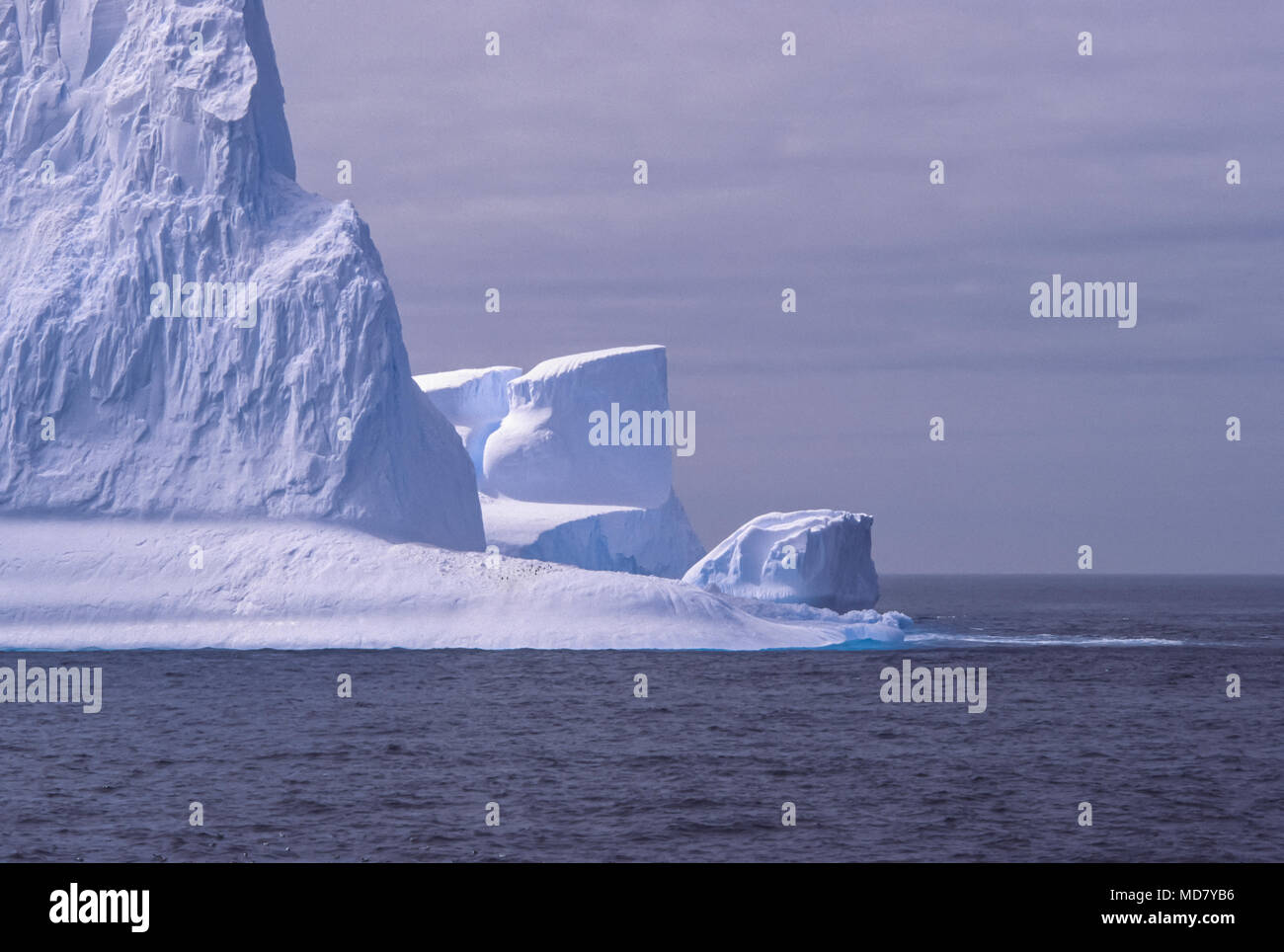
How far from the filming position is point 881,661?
33750 mm

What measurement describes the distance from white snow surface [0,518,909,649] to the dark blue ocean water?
0.73 metres

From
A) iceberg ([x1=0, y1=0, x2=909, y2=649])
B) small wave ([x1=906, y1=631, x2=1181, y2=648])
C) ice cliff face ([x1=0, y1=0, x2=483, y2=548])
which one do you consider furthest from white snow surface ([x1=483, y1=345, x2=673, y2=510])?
ice cliff face ([x1=0, y1=0, x2=483, y2=548])

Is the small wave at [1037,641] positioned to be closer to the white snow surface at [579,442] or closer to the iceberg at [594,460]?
the iceberg at [594,460]

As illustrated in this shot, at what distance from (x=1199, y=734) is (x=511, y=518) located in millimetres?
28924

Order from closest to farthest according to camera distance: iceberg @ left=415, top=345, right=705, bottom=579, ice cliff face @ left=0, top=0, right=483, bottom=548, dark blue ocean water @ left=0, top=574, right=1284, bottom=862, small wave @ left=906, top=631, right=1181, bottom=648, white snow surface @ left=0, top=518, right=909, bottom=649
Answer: dark blue ocean water @ left=0, top=574, right=1284, bottom=862
white snow surface @ left=0, top=518, right=909, bottom=649
ice cliff face @ left=0, top=0, right=483, bottom=548
small wave @ left=906, top=631, right=1181, bottom=648
iceberg @ left=415, top=345, right=705, bottom=579

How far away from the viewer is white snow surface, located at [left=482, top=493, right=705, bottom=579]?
45719 mm

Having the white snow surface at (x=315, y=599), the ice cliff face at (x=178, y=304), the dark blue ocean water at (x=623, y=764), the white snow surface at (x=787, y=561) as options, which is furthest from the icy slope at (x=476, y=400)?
the dark blue ocean water at (x=623, y=764)

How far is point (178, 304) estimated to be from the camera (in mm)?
35562

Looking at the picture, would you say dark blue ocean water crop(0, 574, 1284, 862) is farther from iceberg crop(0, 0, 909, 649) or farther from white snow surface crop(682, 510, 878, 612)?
white snow surface crop(682, 510, 878, 612)

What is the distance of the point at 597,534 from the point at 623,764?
3068 cm

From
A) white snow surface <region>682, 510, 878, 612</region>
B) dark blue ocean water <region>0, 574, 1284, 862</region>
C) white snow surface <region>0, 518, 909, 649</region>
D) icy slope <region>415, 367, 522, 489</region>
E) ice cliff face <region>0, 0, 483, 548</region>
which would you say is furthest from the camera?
icy slope <region>415, 367, 522, 489</region>

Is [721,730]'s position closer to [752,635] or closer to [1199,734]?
[1199,734]

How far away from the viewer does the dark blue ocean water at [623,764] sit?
13.5 m
